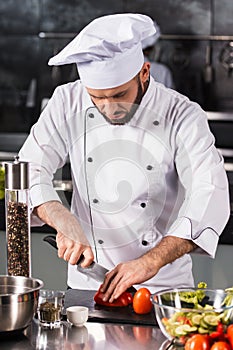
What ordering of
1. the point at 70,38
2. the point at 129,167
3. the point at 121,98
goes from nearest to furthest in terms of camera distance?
the point at 121,98
the point at 129,167
the point at 70,38

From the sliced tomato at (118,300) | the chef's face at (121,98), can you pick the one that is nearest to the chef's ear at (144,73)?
the chef's face at (121,98)

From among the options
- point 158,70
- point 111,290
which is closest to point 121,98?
point 111,290

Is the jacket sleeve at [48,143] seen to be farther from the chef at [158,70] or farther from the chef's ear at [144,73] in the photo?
the chef at [158,70]

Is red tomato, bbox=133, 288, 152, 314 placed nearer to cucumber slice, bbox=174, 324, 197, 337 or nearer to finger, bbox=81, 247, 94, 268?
finger, bbox=81, 247, 94, 268

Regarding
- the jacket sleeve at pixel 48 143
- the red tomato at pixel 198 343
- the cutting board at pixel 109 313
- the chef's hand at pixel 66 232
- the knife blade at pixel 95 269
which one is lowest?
the cutting board at pixel 109 313

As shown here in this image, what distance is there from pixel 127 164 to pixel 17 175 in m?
0.57

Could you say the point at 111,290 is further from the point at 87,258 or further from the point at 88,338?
the point at 88,338

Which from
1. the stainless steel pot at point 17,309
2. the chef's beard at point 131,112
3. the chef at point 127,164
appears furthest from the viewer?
the chef's beard at point 131,112

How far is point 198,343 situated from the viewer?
1.77m

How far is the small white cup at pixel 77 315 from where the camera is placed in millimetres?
2084

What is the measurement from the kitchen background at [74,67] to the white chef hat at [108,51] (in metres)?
3.21

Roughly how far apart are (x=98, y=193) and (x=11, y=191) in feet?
1.71

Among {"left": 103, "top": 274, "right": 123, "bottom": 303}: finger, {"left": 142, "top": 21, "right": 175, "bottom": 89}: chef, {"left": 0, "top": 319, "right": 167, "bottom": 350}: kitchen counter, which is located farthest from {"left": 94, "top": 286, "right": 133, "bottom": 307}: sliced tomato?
{"left": 142, "top": 21, "right": 175, "bottom": 89}: chef

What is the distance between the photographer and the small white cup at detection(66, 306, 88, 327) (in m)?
2.08
